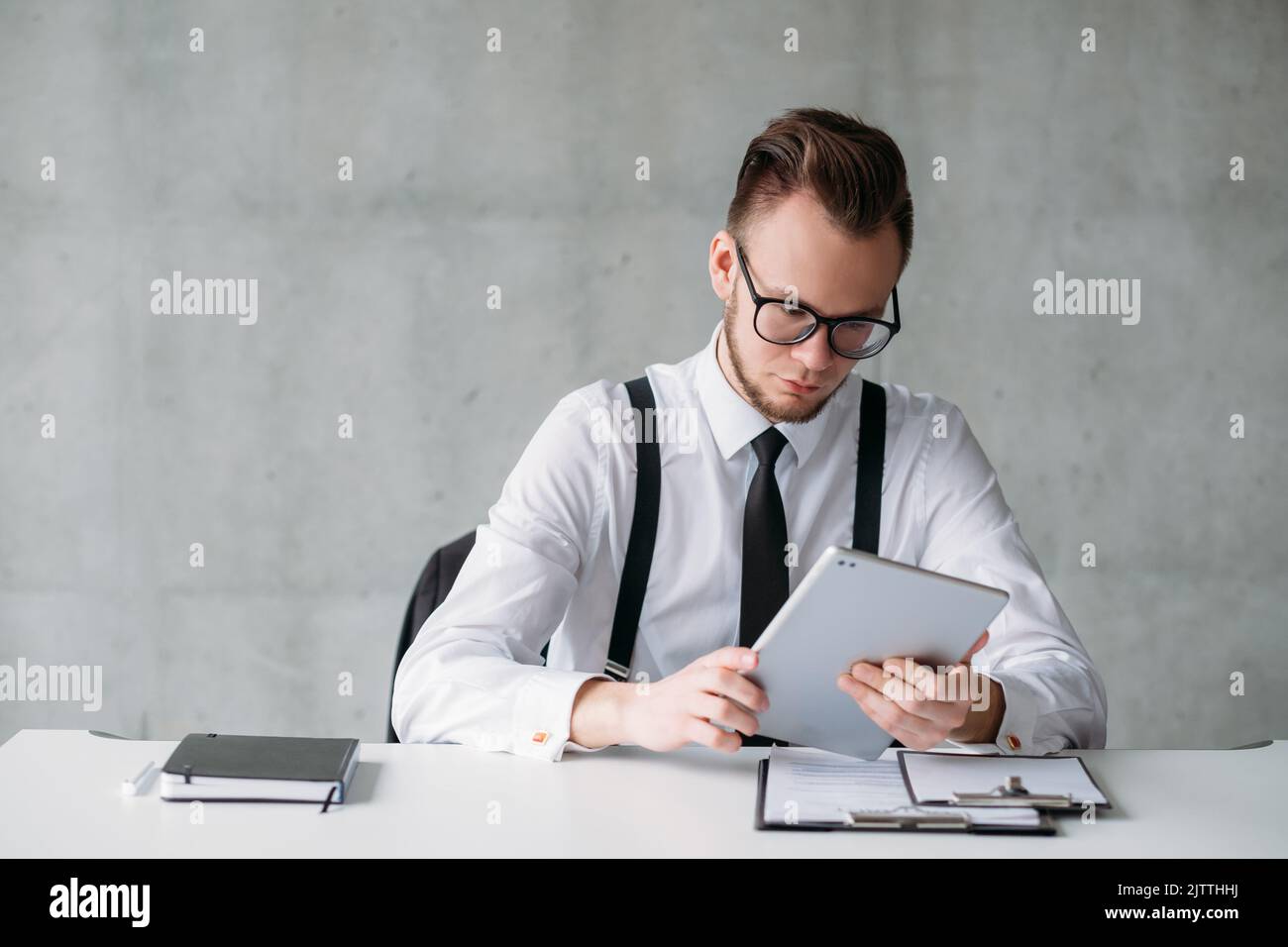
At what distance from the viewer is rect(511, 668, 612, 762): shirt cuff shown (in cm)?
140

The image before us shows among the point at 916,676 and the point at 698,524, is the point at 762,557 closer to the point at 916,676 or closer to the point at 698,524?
the point at 698,524

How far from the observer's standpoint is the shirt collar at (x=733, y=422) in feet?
6.05

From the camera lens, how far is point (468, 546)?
2043 millimetres

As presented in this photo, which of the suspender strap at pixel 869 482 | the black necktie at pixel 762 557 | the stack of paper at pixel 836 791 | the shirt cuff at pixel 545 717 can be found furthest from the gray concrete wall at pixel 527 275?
the stack of paper at pixel 836 791

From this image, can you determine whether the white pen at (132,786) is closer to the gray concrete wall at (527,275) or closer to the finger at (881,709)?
the finger at (881,709)

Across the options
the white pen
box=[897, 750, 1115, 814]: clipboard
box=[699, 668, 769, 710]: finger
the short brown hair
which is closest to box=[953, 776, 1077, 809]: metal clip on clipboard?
box=[897, 750, 1115, 814]: clipboard

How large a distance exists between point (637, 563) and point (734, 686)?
0.59 meters

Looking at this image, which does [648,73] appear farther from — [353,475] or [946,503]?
[946,503]

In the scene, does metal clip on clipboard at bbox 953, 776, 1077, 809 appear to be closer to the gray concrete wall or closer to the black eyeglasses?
the black eyeglasses

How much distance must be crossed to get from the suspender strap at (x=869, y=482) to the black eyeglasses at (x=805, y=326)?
0.99 feet

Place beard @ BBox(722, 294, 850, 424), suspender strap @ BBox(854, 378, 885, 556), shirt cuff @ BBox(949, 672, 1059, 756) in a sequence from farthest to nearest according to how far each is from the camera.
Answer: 1. suspender strap @ BBox(854, 378, 885, 556)
2. beard @ BBox(722, 294, 850, 424)
3. shirt cuff @ BBox(949, 672, 1059, 756)

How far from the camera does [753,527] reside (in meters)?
1.79

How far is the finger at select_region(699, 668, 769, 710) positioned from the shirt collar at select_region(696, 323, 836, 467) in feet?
2.12
